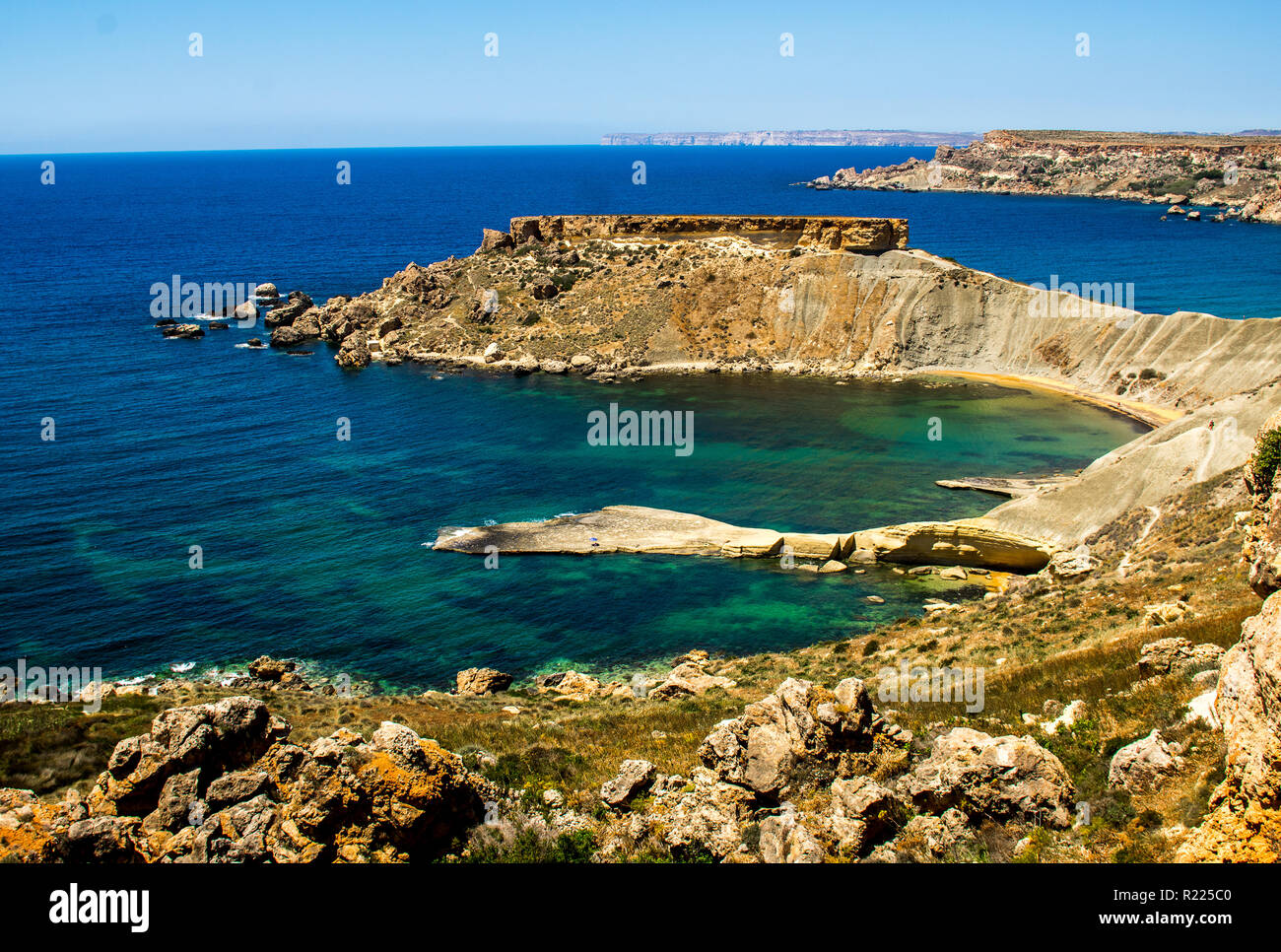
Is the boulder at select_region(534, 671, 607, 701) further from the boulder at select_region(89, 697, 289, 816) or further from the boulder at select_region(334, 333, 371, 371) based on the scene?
the boulder at select_region(334, 333, 371, 371)

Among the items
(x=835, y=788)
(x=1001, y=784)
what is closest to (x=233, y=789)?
(x=835, y=788)

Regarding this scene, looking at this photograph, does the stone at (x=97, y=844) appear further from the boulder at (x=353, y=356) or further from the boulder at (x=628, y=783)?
the boulder at (x=353, y=356)

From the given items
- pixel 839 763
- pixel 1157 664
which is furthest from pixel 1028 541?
pixel 839 763

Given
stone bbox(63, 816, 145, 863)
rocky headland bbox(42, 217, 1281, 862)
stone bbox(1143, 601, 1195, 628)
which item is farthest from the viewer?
stone bbox(1143, 601, 1195, 628)

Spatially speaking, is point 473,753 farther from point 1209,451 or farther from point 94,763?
point 1209,451

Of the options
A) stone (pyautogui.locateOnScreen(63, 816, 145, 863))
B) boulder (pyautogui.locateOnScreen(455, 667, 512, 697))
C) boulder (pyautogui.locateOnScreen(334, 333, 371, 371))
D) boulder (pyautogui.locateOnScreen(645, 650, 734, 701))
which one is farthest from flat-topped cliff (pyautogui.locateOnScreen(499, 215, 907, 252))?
stone (pyautogui.locateOnScreen(63, 816, 145, 863))

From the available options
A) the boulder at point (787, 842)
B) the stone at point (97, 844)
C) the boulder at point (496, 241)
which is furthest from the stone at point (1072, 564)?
A: the boulder at point (496, 241)
